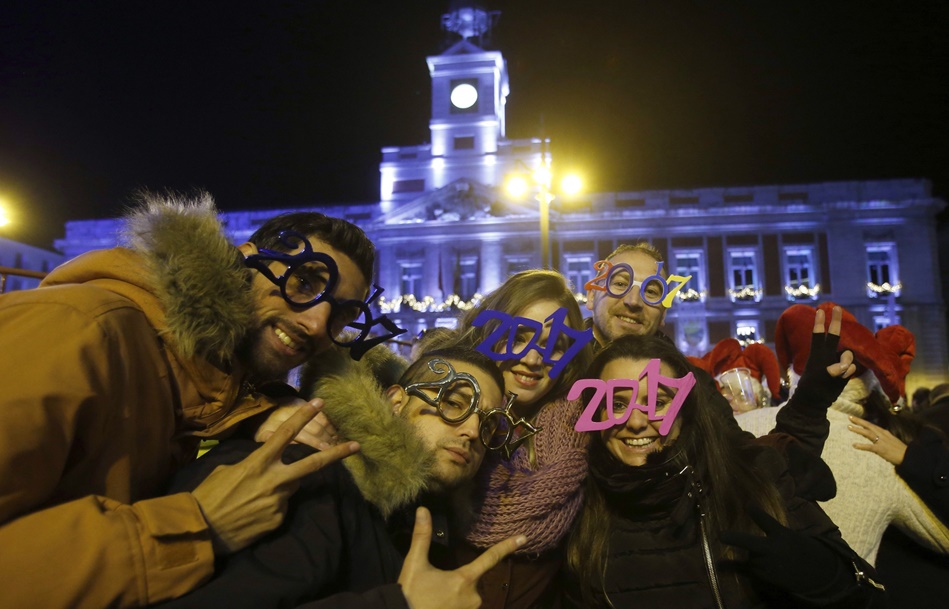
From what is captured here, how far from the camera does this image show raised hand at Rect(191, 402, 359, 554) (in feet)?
5.18

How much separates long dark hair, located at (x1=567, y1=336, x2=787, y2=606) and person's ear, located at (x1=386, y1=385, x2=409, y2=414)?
874 mm

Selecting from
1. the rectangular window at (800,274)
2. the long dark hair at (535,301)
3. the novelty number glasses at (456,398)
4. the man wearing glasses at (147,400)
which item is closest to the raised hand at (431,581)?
the man wearing glasses at (147,400)

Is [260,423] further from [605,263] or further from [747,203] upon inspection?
[747,203]

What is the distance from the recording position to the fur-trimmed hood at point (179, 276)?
178cm

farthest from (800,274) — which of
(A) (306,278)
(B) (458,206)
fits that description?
Result: (A) (306,278)

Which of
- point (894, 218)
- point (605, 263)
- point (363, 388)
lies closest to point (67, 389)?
point (363, 388)

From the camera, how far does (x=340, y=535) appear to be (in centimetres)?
179

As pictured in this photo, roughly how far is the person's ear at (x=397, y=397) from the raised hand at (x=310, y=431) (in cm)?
37

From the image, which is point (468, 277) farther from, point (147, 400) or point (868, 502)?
point (147, 400)

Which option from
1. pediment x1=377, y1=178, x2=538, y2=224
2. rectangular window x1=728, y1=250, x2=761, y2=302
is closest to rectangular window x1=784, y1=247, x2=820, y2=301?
rectangular window x1=728, y1=250, x2=761, y2=302

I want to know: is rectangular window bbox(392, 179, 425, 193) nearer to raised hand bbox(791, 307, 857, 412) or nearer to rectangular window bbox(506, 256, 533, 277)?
rectangular window bbox(506, 256, 533, 277)

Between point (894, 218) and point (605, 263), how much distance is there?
1289 inches

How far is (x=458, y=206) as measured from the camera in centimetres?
3189

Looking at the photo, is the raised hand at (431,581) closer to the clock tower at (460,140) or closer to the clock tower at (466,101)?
the clock tower at (460,140)
